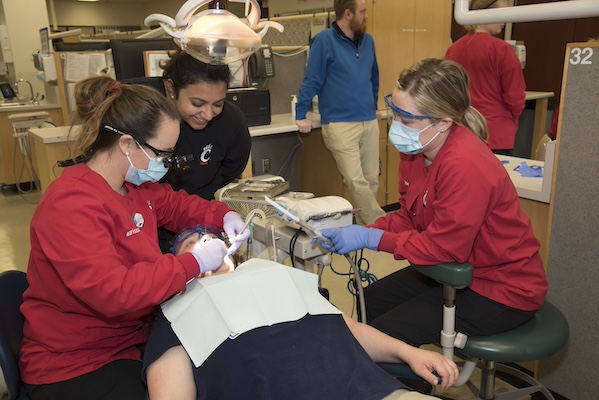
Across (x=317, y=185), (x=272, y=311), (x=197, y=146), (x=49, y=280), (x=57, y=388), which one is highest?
(x=197, y=146)

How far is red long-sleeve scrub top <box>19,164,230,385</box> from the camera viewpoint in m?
1.18

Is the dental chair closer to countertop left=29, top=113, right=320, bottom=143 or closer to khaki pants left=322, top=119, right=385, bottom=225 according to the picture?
countertop left=29, top=113, right=320, bottom=143

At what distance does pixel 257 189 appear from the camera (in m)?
2.06

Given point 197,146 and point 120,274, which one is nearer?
point 120,274

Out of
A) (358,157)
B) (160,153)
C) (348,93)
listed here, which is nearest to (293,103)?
A: (348,93)

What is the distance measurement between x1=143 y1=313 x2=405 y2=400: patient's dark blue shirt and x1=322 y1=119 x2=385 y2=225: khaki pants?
2.46 meters

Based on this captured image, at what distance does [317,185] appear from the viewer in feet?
14.3

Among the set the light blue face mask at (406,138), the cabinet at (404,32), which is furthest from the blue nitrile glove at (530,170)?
the cabinet at (404,32)

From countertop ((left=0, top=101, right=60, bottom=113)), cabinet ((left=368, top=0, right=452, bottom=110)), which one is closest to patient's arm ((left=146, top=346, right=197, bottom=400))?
cabinet ((left=368, top=0, right=452, bottom=110))

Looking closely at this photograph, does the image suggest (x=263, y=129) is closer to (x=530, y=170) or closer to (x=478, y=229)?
(x=530, y=170)

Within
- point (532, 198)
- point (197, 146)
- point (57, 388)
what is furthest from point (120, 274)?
point (532, 198)

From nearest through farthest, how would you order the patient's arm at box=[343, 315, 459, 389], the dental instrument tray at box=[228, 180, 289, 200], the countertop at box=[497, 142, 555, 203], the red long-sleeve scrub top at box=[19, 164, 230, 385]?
1. the red long-sleeve scrub top at box=[19, 164, 230, 385]
2. the patient's arm at box=[343, 315, 459, 389]
3. the countertop at box=[497, 142, 555, 203]
4. the dental instrument tray at box=[228, 180, 289, 200]

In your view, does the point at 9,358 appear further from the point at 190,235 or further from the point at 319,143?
the point at 319,143

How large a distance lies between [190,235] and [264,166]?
2.72 m
